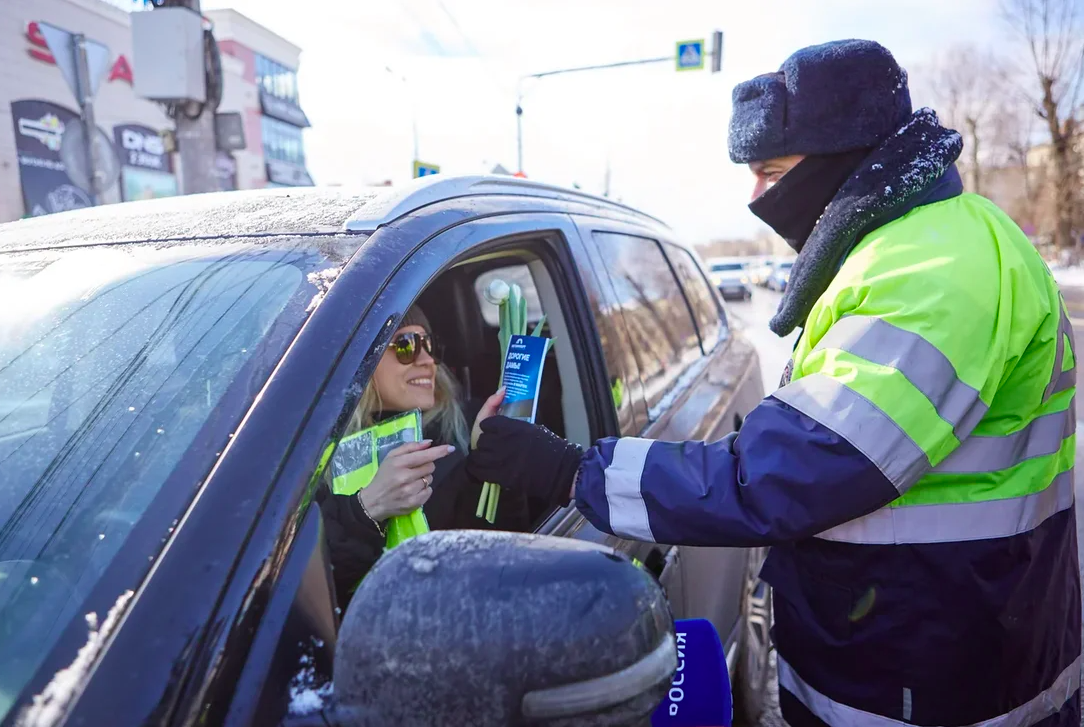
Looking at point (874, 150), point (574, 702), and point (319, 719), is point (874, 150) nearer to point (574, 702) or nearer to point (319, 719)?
point (574, 702)

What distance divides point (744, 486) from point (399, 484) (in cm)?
65

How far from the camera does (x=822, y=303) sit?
1328 millimetres

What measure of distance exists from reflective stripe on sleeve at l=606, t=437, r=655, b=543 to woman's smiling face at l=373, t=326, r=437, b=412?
2.52 feet

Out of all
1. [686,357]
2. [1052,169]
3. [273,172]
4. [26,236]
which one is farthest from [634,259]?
[1052,169]

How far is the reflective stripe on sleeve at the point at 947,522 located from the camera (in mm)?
1282

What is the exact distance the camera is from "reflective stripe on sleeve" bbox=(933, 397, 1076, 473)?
1.28m

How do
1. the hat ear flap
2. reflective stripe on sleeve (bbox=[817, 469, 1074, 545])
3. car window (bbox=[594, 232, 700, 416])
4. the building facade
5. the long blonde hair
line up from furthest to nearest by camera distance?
the building facade → car window (bbox=[594, 232, 700, 416]) → the long blonde hair → the hat ear flap → reflective stripe on sleeve (bbox=[817, 469, 1074, 545])

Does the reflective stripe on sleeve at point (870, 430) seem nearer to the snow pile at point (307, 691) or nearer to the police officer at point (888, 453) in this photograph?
the police officer at point (888, 453)

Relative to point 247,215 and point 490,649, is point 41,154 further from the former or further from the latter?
point 490,649

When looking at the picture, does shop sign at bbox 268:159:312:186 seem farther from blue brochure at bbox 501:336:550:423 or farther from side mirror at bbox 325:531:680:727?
side mirror at bbox 325:531:680:727

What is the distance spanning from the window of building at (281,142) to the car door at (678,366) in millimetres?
29797

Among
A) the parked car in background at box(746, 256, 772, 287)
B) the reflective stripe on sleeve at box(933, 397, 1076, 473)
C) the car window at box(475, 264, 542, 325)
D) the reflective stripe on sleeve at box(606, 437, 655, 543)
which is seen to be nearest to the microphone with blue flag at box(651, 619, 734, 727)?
the reflective stripe on sleeve at box(606, 437, 655, 543)

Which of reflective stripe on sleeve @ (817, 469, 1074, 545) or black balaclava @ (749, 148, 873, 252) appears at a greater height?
black balaclava @ (749, 148, 873, 252)

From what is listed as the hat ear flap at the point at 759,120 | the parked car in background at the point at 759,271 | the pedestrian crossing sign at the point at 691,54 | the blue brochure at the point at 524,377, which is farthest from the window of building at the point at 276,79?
the hat ear flap at the point at 759,120
